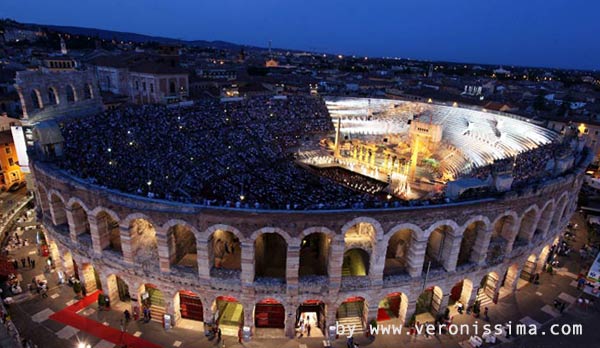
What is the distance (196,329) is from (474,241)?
71.2 ft

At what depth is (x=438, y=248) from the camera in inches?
1086

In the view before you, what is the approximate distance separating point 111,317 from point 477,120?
58.6m

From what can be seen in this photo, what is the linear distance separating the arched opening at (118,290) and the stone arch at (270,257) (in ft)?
33.8

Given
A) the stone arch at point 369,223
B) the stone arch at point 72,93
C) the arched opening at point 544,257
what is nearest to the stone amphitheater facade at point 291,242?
the stone arch at point 369,223

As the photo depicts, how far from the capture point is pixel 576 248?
39250mm

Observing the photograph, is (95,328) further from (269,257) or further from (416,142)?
(416,142)

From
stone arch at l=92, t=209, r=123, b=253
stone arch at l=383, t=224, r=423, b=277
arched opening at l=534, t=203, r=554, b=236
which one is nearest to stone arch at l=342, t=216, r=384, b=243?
stone arch at l=383, t=224, r=423, b=277

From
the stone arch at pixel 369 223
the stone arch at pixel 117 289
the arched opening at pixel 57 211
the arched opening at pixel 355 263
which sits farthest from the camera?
the arched opening at pixel 355 263

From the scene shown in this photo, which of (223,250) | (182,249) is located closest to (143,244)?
(182,249)

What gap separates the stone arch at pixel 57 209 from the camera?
27.9 metres

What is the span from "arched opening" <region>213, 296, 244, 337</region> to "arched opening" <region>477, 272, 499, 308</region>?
18.8 m

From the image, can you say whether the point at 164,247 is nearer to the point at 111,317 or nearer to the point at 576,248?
the point at 111,317

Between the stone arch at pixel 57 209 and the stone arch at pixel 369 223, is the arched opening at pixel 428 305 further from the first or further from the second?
the stone arch at pixel 57 209

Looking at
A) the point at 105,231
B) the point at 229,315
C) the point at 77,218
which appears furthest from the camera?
the point at 77,218
